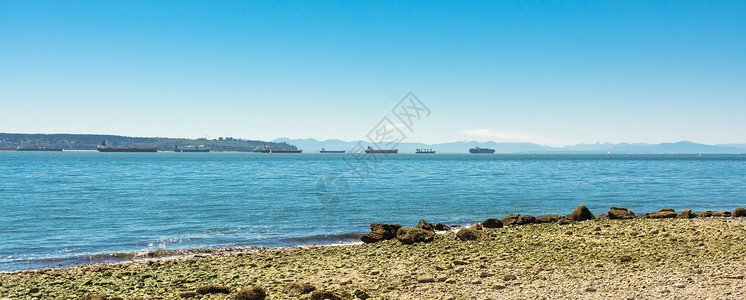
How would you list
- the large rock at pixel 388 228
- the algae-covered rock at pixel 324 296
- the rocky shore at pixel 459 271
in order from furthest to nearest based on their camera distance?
the large rock at pixel 388 228 < the rocky shore at pixel 459 271 < the algae-covered rock at pixel 324 296

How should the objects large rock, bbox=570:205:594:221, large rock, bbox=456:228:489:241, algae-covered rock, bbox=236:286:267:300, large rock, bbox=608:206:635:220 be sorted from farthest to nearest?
large rock, bbox=608:206:635:220, large rock, bbox=570:205:594:221, large rock, bbox=456:228:489:241, algae-covered rock, bbox=236:286:267:300

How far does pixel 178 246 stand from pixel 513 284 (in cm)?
1270

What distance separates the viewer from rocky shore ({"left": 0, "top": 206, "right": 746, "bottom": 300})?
31.7 feet

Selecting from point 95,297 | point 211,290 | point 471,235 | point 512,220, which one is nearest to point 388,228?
point 471,235

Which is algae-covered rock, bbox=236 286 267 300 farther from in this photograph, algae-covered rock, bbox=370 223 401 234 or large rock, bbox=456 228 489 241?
algae-covered rock, bbox=370 223 401 234

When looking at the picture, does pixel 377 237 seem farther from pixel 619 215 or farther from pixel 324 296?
pixel 619 215

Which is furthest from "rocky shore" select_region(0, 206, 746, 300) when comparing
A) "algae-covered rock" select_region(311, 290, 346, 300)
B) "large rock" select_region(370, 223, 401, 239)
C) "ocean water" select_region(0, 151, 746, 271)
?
"ocean water" select_region(0, 151, 746, 271)

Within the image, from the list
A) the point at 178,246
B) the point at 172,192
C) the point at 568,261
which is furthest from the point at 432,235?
the point at 172,192

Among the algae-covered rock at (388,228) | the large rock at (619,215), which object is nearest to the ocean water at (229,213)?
the algae-covered rock at (388,228)

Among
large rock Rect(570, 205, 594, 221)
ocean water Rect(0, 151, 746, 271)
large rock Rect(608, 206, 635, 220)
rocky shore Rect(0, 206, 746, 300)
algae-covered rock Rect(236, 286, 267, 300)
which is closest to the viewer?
algae-covered rock Rect(236, 286, 267, 300)

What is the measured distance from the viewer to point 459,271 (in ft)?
37.9

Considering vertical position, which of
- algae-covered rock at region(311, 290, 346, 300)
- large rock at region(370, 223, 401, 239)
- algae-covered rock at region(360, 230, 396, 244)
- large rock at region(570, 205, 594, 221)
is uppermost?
large rock at region(570, 205, 594, 221)

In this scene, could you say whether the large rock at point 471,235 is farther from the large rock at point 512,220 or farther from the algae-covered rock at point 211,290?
the algae-covered rock at point 211,290

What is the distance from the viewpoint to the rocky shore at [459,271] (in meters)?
9.65
